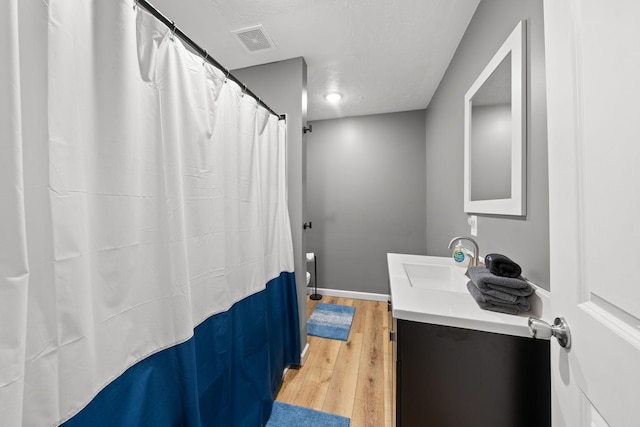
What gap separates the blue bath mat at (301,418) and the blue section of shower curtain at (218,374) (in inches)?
2.6

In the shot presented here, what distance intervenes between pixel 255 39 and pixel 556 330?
211 centimetres

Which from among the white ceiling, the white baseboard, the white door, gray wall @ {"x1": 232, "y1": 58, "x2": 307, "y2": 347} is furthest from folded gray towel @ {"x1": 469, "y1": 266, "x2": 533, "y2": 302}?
the white baseboard

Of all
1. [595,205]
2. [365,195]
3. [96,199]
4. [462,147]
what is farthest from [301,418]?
[365,195]

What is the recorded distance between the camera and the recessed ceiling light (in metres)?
2.45

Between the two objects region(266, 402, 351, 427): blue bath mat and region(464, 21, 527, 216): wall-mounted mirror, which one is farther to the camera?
region(266, 402, 351, 427): blue bath mat

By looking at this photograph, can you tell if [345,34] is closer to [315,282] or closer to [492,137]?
[492,137]

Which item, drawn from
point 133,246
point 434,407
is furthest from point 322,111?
point 434,407

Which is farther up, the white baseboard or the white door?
the white door

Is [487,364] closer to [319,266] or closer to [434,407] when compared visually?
[434,407]

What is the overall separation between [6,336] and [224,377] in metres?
0.85

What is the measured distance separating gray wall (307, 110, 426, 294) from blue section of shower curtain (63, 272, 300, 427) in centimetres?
145

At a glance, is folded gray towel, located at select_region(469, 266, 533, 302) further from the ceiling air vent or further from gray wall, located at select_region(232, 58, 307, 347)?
the ceiling air vent

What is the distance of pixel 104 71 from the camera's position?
624mm

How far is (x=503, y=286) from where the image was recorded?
0.87m
